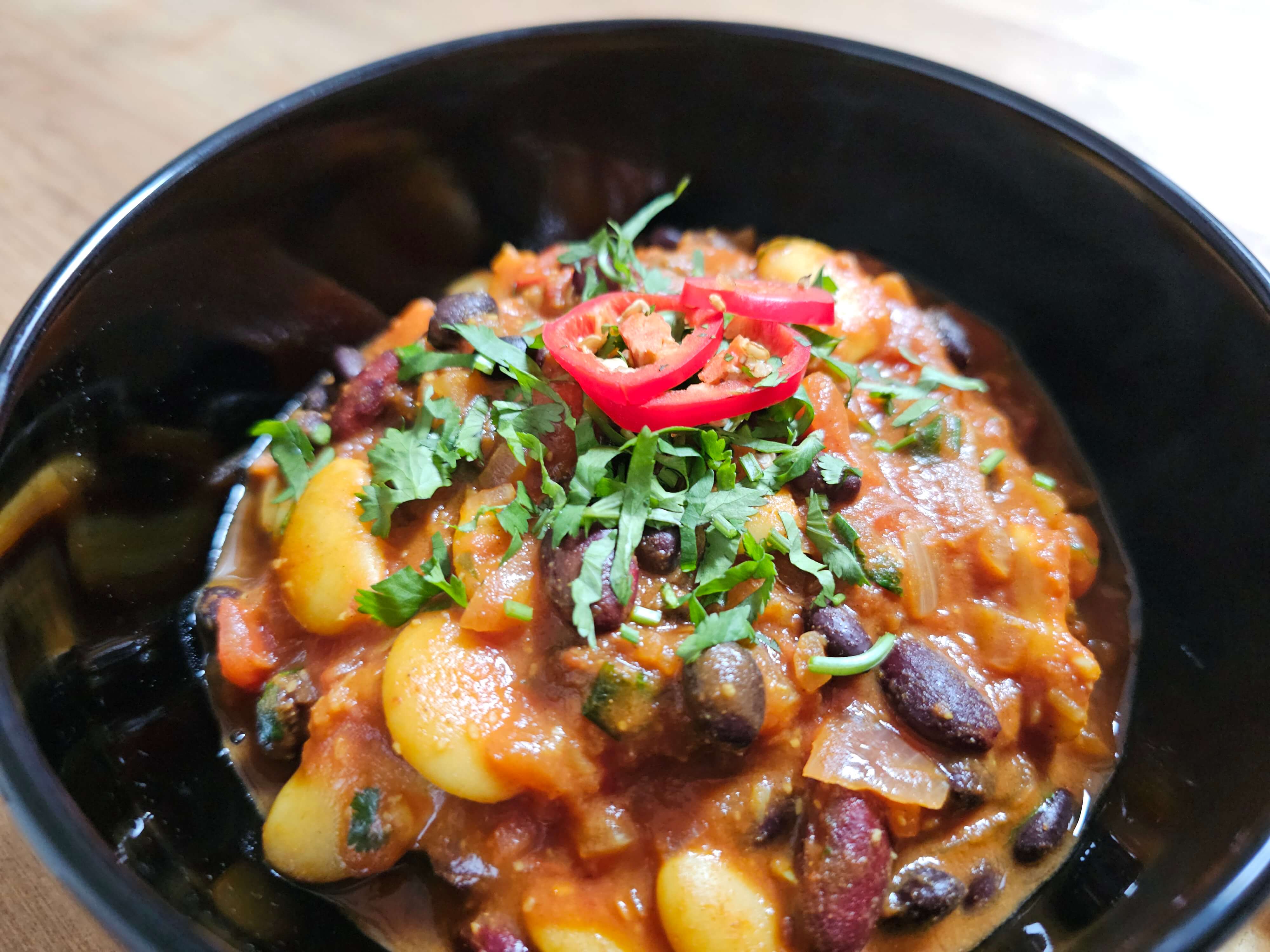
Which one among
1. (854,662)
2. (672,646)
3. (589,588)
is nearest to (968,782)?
(854,662)

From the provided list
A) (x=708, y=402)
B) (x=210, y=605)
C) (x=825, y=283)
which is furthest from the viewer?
(x=825, y=283)

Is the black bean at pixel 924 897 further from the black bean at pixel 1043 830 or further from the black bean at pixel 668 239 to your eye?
the black bean at pixel 668 239

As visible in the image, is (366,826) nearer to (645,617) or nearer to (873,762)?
(645,617)

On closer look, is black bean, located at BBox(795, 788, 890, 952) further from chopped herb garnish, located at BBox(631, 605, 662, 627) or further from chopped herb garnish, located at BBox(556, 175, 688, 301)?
chopped herb garnish, located at BBox(556, 175, 688, 301)

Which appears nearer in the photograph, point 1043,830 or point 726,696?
point 726,696

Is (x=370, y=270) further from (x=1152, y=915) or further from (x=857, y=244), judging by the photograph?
(x=1152, y=915)

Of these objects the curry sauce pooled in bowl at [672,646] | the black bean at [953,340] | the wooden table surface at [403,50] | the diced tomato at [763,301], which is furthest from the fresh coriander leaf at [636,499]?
the wooden table surface at [403,50]

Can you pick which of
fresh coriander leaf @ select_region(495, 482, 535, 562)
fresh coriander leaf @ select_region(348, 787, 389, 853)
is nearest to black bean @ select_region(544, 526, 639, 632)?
fresh coriander leaf @ select_region(495, 482, 535, 562)
